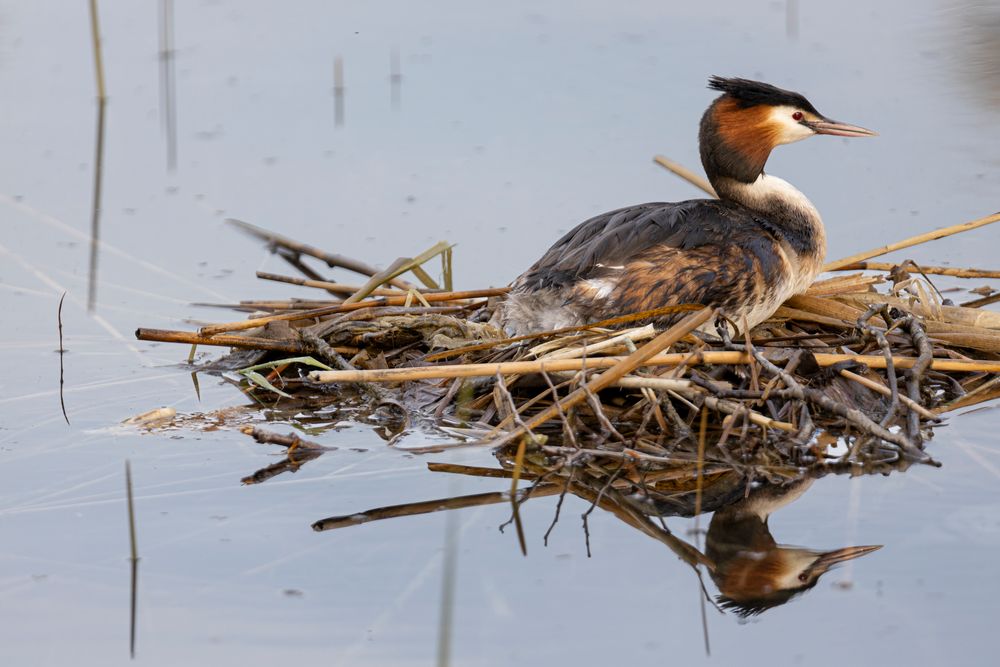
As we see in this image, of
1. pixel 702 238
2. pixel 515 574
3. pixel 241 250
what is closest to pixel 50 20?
pixel 241 250

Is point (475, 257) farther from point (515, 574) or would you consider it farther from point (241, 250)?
point (515, 574)

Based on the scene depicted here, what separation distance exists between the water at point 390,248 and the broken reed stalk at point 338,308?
0.24m

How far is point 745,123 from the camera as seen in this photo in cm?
518

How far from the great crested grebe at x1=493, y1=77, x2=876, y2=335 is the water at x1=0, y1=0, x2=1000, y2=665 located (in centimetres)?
74

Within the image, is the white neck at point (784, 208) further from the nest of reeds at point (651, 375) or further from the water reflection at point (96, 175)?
the water reflection at point (96, 175)

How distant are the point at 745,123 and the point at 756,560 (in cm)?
213

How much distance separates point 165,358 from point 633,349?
6.33 ft

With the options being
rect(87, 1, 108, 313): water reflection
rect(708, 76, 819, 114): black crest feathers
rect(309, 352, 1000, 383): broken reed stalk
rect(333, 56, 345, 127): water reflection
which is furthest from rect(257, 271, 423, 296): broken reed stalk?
rect(333, 56, 345, 127): water reflection

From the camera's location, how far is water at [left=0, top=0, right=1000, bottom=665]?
3.25 metres

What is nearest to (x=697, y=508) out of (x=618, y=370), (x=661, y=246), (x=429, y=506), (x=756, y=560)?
(x=756, y=560)

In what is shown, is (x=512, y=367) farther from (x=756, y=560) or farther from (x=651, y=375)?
(x=756, y=560)

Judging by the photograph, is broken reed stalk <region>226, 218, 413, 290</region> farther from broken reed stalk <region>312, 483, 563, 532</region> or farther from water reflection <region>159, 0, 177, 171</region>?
broken reed stalk <region>312, 483, 563, 532</region>

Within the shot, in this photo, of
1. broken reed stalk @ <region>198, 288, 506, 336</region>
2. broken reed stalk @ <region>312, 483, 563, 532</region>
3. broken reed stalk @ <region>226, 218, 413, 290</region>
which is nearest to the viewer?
broken reed stalk @ <region>312, 483, 563, 532</region>

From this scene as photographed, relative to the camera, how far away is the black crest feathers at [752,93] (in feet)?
16.9
